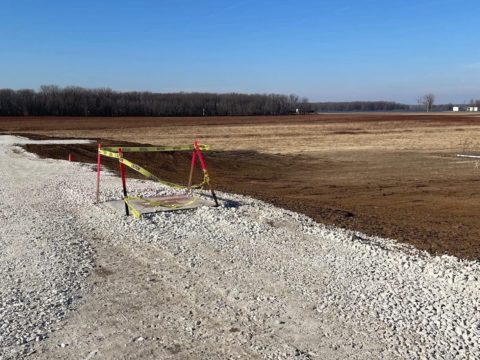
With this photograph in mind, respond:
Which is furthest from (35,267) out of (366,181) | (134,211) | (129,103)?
(129,103)

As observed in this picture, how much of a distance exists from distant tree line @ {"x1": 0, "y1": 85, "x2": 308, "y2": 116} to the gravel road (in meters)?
106

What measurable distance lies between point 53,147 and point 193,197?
1560cm

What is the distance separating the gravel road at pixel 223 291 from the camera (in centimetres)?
476

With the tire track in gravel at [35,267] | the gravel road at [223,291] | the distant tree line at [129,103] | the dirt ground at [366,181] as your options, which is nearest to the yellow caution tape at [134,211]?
the gravel road at [223,291]

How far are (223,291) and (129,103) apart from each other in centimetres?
11979

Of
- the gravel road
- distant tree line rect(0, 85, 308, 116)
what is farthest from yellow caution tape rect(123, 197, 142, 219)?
distant tree line rect(0, 85, 308, 116)

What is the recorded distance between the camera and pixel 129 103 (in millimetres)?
120938

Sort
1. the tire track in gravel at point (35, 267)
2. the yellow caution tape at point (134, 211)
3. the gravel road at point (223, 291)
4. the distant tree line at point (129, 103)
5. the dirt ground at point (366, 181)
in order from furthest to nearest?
the distant tree line at point (129, 103)
the dirt ground at point (366, 181)
the yellow caution tape at point (134, 211)
the tire track in gravel at point (35, 267)
the gravel road at point (223, 291)

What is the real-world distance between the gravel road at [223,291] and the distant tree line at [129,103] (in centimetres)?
10613

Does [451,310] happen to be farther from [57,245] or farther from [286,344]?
[57,245]

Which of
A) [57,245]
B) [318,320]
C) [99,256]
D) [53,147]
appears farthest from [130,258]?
[53,147]

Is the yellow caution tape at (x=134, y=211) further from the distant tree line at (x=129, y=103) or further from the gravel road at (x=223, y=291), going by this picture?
Answer: the distant tree line at (x=129, y=103)

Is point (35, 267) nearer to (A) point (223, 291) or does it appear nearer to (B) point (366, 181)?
A: (A) point (223, 291)

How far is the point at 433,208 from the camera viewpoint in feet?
40.9
